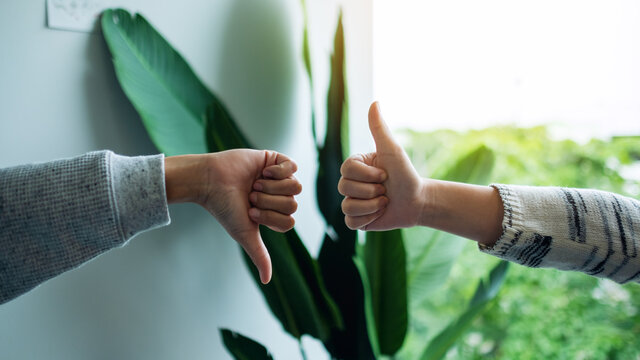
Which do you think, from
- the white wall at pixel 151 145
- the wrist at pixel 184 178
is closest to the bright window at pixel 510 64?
the white wall at pixel 151 145

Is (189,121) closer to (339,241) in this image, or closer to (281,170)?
(281,170)

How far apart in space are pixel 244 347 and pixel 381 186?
48 centimetres

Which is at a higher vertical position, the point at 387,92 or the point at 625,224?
the point at 387,92

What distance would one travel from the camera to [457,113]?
1676 millimetres

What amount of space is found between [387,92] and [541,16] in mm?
593

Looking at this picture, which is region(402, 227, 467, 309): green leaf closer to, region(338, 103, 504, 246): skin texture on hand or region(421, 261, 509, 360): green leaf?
region(421, 261, 509, 360): green leaf

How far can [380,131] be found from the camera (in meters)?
0.83

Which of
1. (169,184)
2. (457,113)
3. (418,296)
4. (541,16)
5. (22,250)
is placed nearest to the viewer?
(22,250)

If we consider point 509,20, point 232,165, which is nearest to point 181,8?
point 232,165

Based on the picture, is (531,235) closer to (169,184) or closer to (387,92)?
(169,184)

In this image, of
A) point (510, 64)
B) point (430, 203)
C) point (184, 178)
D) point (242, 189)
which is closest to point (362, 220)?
point (430, 203)

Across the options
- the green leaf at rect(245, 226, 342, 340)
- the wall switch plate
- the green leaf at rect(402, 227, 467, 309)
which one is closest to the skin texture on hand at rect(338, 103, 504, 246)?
the green leaf at rect(245, 226, 342, 340)

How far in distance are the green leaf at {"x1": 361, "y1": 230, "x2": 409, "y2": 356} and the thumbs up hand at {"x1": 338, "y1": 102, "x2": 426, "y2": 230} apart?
124 millimetres

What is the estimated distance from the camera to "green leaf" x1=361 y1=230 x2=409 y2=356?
99cm
